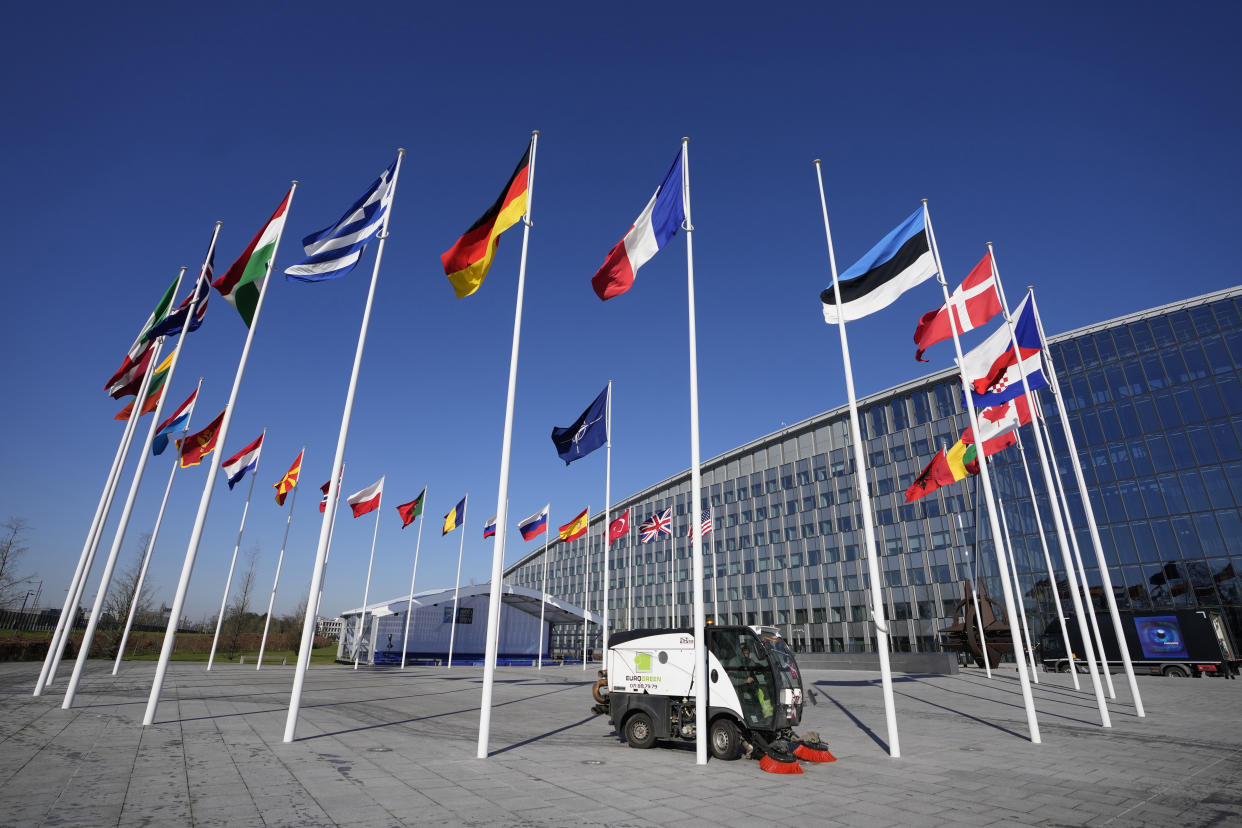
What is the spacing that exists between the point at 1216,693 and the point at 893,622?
37.2 metres

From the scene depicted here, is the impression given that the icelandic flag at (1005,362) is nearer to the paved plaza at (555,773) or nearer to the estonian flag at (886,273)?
the estonian flag at (886,273)

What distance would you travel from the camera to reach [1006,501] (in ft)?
187

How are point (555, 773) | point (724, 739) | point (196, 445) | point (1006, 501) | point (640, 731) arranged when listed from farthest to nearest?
point (1006, 501)
point (196, 445)
point (640, 731)
point (724, 739)
point (555, 773)

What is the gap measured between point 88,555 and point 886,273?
2346 centimetres

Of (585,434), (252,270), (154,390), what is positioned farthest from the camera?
(585,434)

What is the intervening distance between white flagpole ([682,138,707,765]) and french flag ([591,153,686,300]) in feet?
0.64

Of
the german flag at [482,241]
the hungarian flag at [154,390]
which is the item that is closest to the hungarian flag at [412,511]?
the hungarian flag at [154,390]

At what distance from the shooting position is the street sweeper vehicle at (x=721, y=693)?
35.4ft

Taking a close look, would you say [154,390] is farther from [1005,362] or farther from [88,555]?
[1005,362]

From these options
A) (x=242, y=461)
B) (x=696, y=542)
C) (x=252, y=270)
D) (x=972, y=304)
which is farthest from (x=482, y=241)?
(x=242, y=461)

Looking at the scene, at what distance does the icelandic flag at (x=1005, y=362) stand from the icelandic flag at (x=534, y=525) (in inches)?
910

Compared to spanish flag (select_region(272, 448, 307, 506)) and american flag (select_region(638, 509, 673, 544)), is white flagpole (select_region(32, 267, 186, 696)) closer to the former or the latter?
spanish flag (select_region(272, 448, 307, 506))

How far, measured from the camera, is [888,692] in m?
11.1

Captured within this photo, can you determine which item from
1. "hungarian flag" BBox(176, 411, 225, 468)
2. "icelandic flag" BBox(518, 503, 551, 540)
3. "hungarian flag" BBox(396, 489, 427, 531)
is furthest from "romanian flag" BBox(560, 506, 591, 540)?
"hungarian flag" BBox(176, 411, 225, 468)
